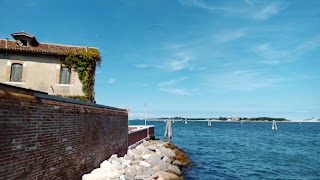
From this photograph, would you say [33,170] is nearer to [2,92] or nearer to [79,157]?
[2,92]

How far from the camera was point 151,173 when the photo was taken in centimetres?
1603

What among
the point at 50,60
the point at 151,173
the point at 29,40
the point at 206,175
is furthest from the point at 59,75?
the point at 206,175

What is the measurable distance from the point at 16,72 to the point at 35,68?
1.39 metres

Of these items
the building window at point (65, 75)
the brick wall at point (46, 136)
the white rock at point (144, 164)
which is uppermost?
the building window at point (65, 75)

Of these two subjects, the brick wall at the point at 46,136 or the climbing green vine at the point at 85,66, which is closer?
the brick wall at the point at 46,136

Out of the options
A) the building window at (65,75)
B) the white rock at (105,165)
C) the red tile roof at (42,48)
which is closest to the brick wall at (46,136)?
the white rock at (105,165)

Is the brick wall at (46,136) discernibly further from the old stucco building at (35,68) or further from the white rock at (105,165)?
the old stucco building at (35,68)

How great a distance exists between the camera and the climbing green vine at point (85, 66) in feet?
76.5

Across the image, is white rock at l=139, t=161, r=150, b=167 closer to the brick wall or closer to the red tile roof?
the brick wall

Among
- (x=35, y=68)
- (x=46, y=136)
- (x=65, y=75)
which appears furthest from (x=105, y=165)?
(x=35, y=68)

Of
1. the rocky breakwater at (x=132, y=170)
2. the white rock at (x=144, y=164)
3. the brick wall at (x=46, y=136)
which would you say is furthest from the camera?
the white rock at (x=144, y=164)

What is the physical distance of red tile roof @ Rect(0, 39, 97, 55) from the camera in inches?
872

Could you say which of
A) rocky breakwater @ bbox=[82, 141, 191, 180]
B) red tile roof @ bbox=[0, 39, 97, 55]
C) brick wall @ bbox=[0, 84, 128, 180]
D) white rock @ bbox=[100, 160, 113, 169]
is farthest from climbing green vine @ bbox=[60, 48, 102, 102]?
white rock @ bbox=[100, 160, 113, 169]

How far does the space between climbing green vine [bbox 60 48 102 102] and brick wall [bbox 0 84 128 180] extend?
9363 millimetres
